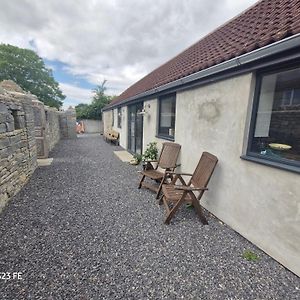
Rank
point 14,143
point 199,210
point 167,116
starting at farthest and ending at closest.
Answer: point 167,116 < point 14,143 < point 199,210

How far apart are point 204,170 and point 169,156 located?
148cm

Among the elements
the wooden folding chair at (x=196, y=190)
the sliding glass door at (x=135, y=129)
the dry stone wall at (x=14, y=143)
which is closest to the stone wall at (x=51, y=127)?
the dry stone wall at (x=14, y=143)

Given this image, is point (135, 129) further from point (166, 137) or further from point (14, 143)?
point (14, 143)

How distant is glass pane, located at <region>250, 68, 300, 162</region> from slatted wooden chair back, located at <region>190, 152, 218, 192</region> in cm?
66

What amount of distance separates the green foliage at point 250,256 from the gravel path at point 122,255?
0.06 m

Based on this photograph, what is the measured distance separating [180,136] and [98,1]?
5134 millimetres

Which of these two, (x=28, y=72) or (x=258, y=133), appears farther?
(x=28, y=72)

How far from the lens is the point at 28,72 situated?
25.5m

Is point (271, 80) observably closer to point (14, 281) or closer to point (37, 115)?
point (14, 281)

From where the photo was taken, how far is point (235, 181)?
9.21ft

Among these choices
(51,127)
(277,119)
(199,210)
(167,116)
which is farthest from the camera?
(51,127)

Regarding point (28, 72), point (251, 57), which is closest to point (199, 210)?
point (251, 57)

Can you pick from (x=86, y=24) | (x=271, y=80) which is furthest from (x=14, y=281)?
(x=86, y=24)

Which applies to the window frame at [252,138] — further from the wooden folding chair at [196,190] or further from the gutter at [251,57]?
the wooden folding chair at [196,190]
